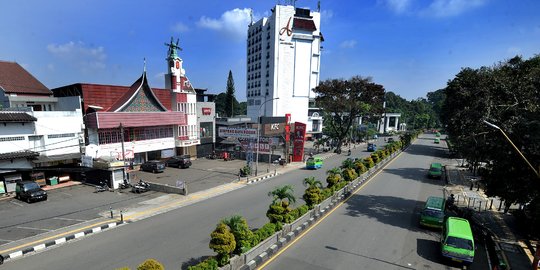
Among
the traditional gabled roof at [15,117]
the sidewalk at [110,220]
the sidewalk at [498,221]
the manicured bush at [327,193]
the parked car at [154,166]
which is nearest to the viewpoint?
the sidewalk at [498,221]

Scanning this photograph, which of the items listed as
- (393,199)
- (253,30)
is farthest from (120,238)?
(253,30)

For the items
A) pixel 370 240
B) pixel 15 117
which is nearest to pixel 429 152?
pixel 370 240

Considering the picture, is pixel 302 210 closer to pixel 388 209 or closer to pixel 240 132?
pixel 388 209

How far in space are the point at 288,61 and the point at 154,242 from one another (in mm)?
72712

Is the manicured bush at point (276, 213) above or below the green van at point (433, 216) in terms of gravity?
above

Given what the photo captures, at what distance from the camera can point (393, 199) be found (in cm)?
2356

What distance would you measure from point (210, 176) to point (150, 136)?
35.4 feet

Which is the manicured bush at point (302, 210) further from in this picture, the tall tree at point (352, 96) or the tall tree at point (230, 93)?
the tall tree at point (230, 93)

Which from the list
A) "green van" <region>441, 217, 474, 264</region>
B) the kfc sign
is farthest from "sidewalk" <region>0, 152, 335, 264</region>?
"green van" <region>441, 217, 474, 264</region>

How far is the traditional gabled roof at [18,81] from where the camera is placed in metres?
33.0

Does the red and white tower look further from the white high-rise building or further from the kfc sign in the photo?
the white high-rise building

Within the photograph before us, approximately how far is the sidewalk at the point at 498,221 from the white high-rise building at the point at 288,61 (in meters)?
55.3

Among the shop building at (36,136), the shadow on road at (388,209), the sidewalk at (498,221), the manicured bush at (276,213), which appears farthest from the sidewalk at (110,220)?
the sidewalk at (498,221)

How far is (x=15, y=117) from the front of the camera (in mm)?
24203
